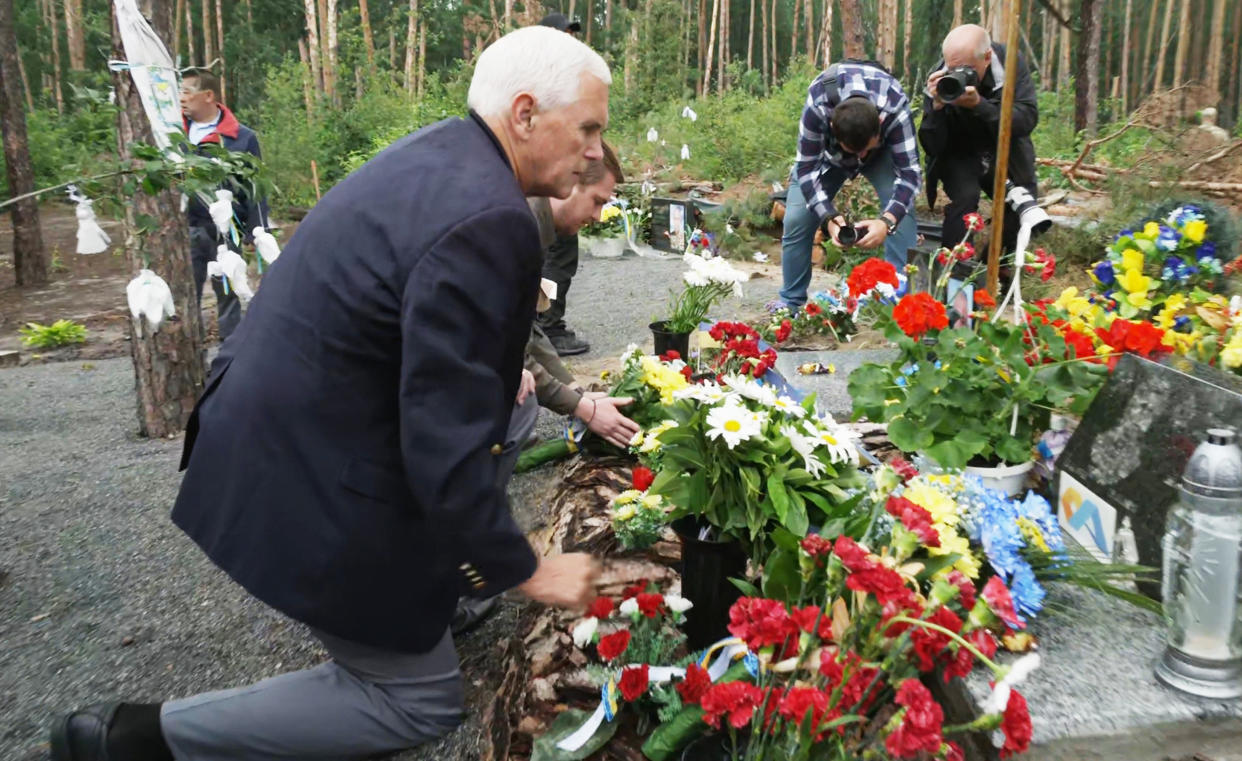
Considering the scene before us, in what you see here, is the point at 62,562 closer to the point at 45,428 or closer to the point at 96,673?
the point at 96,673

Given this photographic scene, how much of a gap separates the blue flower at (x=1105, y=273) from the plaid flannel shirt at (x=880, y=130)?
1631 millimetres

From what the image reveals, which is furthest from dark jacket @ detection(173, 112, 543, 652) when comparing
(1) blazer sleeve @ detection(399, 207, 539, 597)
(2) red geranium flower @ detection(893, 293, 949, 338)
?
(2) red geranium flower @ detection(893, 293, 949, 338)

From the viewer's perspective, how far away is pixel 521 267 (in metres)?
1.43

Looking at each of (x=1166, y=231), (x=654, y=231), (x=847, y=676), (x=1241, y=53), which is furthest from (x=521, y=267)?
(x=1241, y=53)

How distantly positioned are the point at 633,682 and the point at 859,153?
11.6ft

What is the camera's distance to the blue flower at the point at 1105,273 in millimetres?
2896

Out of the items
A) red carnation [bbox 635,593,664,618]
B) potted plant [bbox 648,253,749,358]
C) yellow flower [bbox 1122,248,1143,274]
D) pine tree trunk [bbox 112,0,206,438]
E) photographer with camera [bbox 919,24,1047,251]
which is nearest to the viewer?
red carnation [bbox 635,593,664,618]

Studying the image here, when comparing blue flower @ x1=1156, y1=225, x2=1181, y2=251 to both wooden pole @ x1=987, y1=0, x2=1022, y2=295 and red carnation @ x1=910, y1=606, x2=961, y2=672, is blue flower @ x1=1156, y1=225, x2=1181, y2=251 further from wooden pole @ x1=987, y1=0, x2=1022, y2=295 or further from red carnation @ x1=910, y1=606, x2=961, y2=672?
red carnation @ x1=910, y1=606, x2=961, y2=672

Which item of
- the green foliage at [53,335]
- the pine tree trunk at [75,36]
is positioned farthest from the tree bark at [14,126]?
the pine tree trunk at [75,36]

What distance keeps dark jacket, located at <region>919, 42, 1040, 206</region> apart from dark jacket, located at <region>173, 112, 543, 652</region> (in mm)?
3857

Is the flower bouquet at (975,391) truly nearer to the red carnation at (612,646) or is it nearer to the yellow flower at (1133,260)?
the yellow flower at (1133,260)

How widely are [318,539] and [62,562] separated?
2.08 meters

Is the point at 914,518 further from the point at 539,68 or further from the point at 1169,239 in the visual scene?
the point at 1169,239

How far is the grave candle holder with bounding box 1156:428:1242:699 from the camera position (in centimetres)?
134
